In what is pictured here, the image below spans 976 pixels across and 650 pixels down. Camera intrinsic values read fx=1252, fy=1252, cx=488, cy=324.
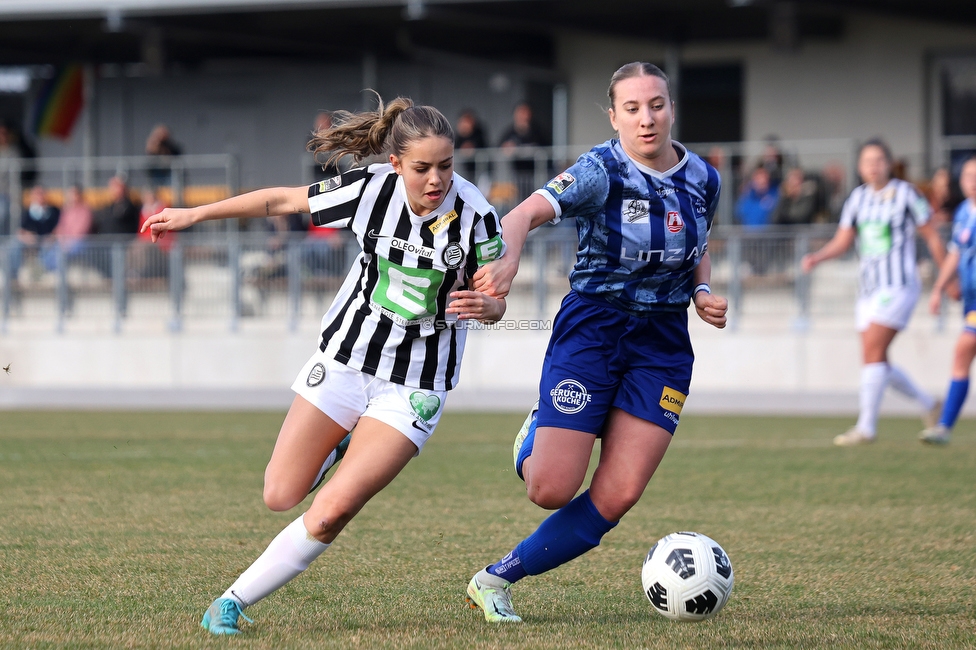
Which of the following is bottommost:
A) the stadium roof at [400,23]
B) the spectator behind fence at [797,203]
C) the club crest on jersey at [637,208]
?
the club crest on jersey at [637,208]

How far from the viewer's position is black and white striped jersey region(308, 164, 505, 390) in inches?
176

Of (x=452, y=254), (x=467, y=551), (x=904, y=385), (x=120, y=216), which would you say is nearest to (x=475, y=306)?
(x=452, y=254)

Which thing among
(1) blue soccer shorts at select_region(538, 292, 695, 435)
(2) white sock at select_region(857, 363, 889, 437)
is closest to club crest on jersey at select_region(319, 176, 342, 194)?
(1) blue soccer shorts at select_region(538, 292, 695, 435)

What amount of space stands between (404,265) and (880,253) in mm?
6612

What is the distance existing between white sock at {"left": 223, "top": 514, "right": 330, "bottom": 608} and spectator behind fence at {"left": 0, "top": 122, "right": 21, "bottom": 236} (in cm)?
1718

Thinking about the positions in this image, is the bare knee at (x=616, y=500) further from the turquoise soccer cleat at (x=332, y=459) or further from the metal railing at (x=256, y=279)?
the metal railing at (x=256, y=279)

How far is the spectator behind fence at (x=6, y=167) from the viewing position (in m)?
19.9

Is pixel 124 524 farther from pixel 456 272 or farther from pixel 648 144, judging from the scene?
pixel 648 144

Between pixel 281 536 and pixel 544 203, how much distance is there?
1469 millimetres

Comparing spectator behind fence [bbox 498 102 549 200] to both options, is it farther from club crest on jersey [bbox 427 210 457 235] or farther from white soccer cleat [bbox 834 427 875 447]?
club crest on jersey [bbox 427 210 457 235]

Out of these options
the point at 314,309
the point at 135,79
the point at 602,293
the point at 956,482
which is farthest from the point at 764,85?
the point at 602,293

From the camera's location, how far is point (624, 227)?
4.65 meters

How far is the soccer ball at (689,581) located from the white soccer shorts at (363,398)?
0.97m

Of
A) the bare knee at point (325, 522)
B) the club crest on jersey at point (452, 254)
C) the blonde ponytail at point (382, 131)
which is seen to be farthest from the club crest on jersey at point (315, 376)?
the blonde ponytail at point (382, 131)
